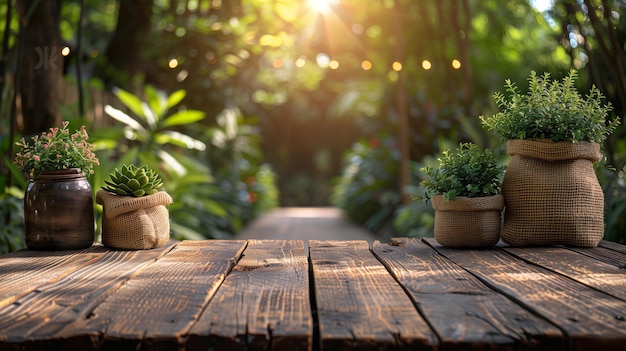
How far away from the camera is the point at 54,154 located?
2119 millimetres

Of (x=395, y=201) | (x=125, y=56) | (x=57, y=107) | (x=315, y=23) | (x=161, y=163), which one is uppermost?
(x=315, y=23)

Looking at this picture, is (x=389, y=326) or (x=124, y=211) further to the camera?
(x=124, y=211)

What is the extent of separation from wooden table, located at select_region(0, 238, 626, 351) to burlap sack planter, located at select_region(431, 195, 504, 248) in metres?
0.09

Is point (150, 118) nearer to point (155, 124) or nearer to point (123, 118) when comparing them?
point (155, 124)

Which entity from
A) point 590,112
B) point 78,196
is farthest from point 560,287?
point 78,196

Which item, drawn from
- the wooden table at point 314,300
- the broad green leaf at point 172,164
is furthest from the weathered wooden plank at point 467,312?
the broad green leaf at point 172,164

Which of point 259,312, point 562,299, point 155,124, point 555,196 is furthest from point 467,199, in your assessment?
point 155,124

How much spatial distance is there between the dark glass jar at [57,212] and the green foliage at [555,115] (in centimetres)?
129

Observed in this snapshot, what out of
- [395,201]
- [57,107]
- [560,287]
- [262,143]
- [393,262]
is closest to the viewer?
[560,287]

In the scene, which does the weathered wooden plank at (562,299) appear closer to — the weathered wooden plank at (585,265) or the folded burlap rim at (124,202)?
the weathered wooden plank at (585,265)

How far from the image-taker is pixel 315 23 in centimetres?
733

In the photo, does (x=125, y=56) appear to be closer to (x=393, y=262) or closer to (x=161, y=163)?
(x=161, y=163)

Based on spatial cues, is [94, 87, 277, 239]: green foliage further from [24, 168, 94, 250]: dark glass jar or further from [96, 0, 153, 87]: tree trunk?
[24, 168, 94, 250]: dark glass jar

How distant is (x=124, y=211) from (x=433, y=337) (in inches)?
48.4
